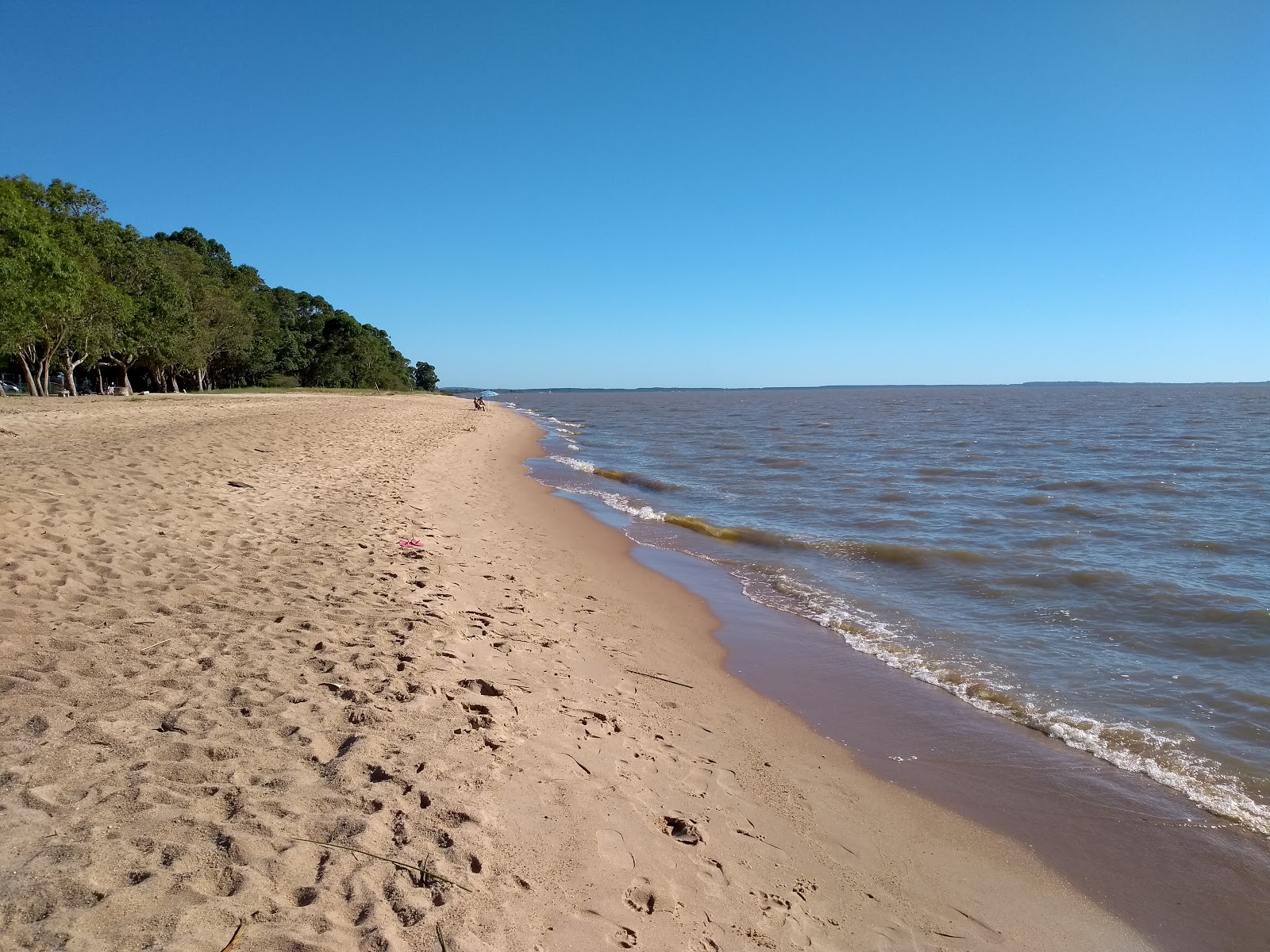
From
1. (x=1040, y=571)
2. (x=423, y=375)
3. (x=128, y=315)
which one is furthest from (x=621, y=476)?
(x=423, y=375)

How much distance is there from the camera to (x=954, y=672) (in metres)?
6.82

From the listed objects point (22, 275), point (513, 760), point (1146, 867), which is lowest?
point (1146, 867)

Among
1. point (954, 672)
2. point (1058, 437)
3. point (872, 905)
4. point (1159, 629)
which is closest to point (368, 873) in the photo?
point (872, 905)

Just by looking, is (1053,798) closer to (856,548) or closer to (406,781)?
(406,781)

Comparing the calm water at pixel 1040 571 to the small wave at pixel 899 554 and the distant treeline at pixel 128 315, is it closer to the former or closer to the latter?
the small wave at pixel 899 554

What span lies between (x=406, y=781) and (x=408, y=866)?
66cm

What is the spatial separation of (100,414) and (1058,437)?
1598 inches

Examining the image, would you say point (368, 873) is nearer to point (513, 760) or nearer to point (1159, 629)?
point (513, 760)

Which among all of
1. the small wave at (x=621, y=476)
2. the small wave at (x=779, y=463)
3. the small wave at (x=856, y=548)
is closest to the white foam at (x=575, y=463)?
the small wave at (x=621, y=476)

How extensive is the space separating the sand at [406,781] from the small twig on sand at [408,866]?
0.05 ft

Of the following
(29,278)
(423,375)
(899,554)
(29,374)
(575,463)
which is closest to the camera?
(899,554)

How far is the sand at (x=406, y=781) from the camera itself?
2.75m

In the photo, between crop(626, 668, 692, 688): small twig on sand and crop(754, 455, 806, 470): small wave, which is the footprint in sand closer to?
crop(626, 668, 692, 688): small twig on sand

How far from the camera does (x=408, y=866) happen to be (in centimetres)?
298
